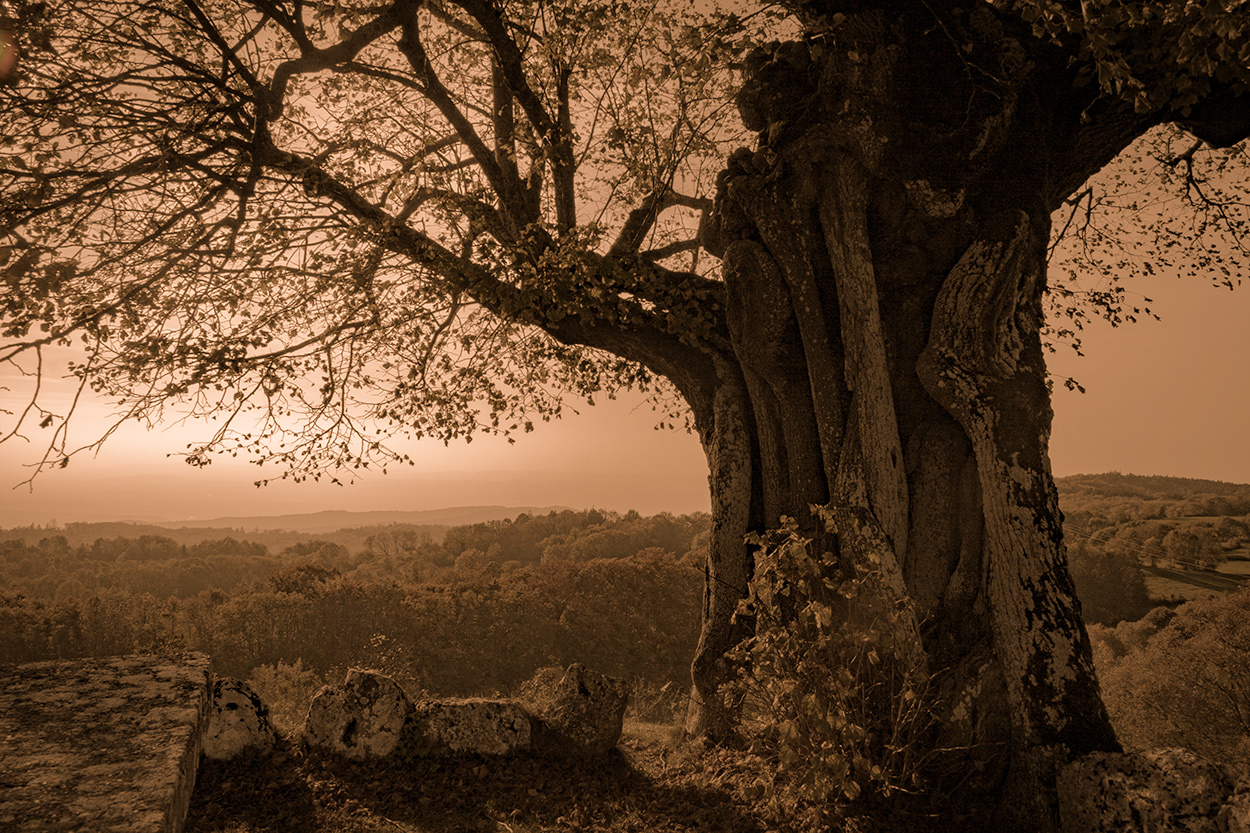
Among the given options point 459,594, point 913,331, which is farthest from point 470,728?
point 459,594

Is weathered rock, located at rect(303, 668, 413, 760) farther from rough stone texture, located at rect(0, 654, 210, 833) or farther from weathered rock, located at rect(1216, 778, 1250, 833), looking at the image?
weathered rock, located at rect(1216, 778, 1250, 833)

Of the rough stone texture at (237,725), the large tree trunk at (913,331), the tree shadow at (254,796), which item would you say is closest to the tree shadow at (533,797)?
the tree shadow at (254,796)

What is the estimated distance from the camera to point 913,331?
22.4 feet

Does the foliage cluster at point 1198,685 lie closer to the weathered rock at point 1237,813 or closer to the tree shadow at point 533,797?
the weathered rock at point 1237,813

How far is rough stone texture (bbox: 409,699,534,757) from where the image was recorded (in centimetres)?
648

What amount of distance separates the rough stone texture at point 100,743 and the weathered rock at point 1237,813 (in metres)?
5.52

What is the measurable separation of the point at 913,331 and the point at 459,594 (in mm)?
47709

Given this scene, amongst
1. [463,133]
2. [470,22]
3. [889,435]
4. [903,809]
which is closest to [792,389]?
[889,435]

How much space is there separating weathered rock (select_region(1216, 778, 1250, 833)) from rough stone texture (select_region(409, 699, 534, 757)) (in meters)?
5.34

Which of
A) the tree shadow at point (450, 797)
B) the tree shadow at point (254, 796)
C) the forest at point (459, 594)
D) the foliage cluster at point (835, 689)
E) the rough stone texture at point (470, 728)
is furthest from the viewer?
the forest at point (459, 594)

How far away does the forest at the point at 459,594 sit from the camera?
32.7m

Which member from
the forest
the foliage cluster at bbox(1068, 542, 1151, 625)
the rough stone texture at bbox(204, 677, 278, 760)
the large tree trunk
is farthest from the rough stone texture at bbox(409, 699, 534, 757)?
the foliage cluster at bbox(1068, 542, 1151, 625)

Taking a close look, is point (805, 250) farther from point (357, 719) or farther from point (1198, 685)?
point (1198, 685)

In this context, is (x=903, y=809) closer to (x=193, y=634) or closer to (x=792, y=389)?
(x=792, y=389)
